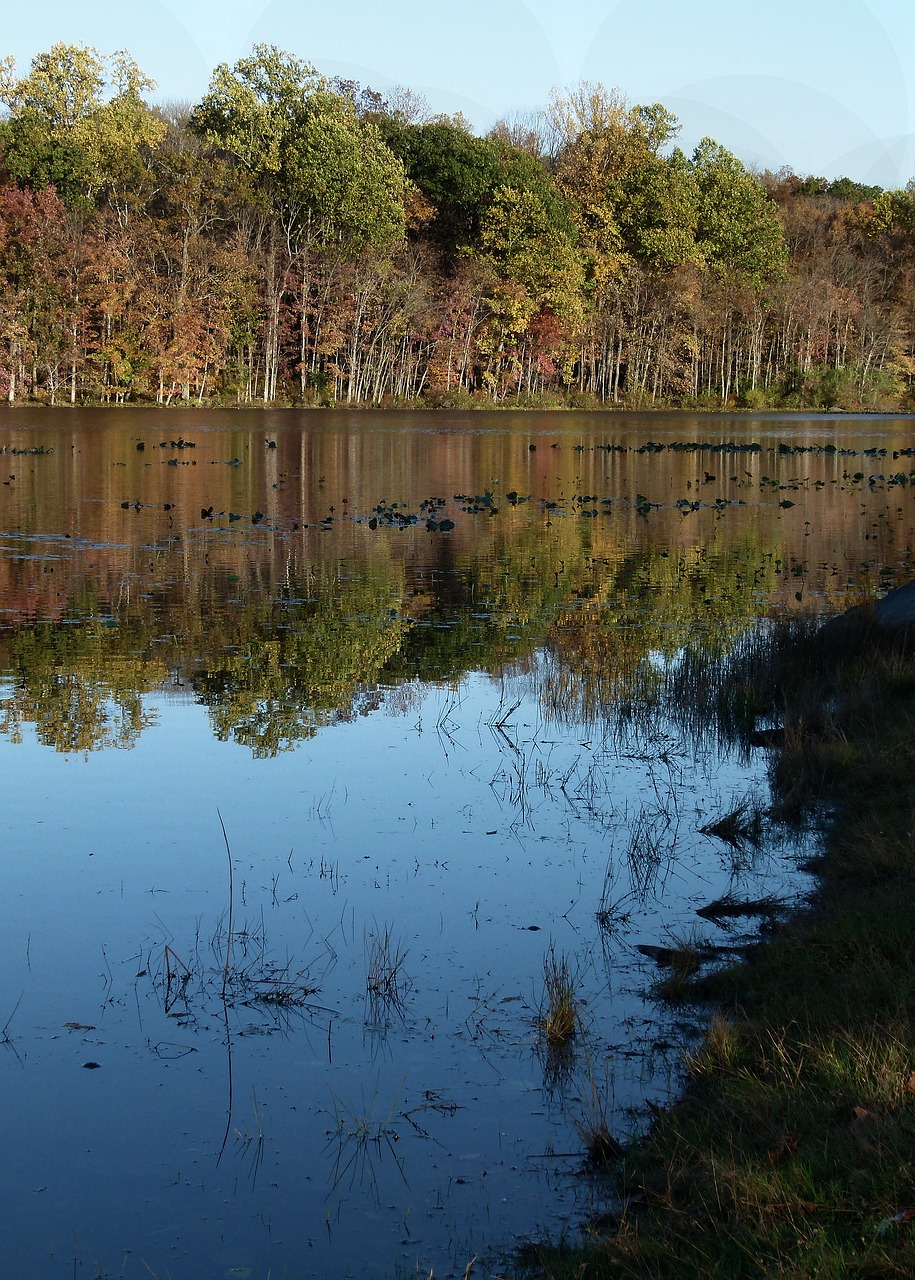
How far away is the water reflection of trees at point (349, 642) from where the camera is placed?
1008 cm

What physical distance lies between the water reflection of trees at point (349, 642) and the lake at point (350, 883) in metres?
0.07

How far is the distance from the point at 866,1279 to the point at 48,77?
3169 inches

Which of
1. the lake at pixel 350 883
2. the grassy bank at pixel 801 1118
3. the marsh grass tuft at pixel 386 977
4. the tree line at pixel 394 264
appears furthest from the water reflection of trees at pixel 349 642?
the tree line at pixel 394 264

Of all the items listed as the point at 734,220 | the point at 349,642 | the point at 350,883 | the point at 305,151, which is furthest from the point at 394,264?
the point at 350,883

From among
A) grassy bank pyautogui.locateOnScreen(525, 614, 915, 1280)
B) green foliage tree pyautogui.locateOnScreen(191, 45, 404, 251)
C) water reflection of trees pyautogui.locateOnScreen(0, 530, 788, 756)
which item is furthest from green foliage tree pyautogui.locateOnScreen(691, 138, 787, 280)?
grassy bank pyautogui.locateOnScreen(525, 614, 915, 1280)

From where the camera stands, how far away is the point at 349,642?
12.8 metres

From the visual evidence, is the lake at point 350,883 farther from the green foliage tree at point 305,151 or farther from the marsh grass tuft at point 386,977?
the green foliage tree at point 305,151

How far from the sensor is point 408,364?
8300 centimetres

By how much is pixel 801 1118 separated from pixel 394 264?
80.2 m

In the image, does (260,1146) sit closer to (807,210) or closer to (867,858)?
(867,858)

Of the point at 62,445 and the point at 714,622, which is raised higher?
the point at 62,445

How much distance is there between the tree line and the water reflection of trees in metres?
55.2

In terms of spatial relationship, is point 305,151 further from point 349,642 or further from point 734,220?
point 349,642

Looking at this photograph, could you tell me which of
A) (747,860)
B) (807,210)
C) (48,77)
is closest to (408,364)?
(48,77)
